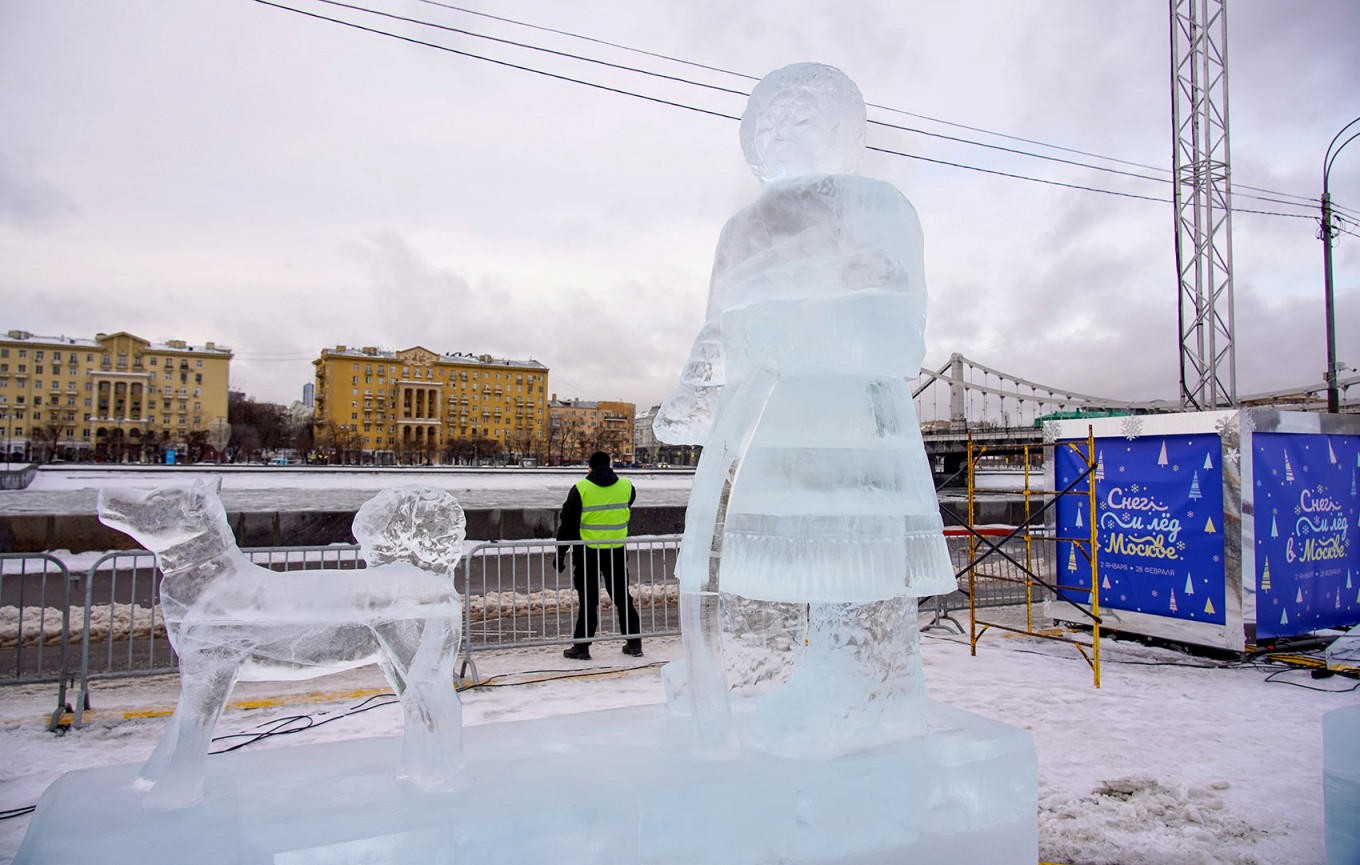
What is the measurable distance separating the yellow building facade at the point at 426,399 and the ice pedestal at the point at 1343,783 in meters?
83.9

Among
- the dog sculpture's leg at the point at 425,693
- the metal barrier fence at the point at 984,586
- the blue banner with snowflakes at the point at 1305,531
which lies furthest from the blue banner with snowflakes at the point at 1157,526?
the dog sculpture's leg at the point at 425,693

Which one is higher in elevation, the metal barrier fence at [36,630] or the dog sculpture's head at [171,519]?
the dog sculpture's head at [171,519]

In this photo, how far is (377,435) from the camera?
95188mm

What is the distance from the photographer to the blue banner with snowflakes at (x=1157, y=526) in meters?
6.20

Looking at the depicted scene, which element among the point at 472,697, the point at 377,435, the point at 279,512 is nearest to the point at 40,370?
the point at 377,435

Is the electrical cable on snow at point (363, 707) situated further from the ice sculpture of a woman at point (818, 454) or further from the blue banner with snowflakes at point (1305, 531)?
the blue banner with snowflakes at point (1305, 531)

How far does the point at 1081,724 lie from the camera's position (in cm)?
459

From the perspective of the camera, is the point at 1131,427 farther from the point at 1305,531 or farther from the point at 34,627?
the point at 34,627

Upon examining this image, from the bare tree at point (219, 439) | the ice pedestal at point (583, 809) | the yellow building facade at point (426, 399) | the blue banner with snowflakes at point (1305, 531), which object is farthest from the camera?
the yellow building facade at point (426, 399)

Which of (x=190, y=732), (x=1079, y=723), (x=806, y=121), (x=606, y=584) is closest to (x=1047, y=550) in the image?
(x=1079, y=723)

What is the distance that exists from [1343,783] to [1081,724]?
1.98 m

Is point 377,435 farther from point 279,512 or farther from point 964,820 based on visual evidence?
point 964,820

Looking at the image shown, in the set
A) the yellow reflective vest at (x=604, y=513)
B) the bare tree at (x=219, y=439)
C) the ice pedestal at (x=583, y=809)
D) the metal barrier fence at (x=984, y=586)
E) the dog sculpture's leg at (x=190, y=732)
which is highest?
the bare tree at (x=219, y=439)

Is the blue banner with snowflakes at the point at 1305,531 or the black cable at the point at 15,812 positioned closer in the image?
the black cable at the point at 15,812
